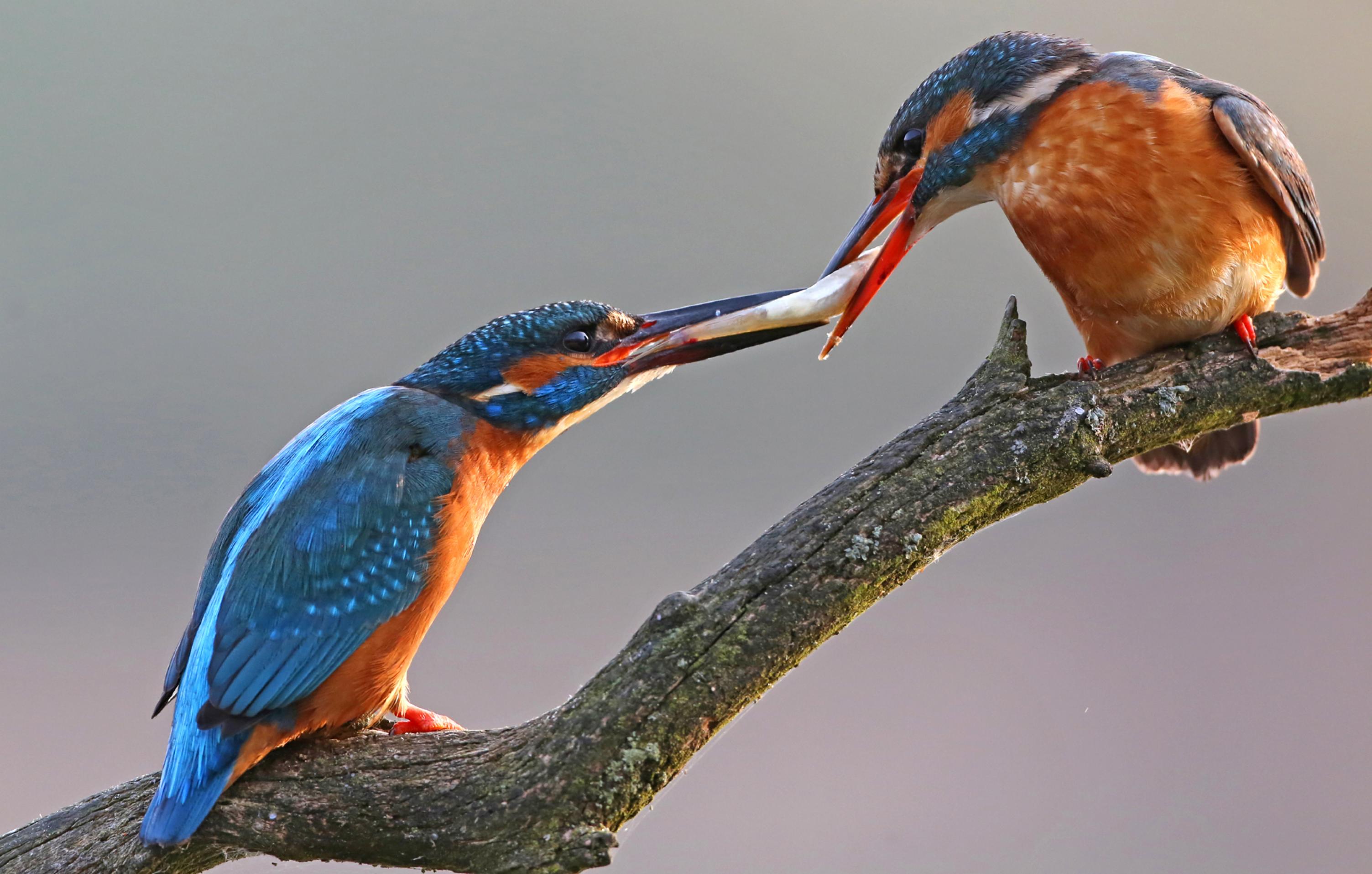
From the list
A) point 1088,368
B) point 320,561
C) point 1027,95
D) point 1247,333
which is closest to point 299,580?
point 320,561

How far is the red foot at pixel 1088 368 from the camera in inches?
63.7

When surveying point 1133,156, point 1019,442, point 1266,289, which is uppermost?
point 1133,156

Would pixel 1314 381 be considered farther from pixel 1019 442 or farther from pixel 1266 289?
pixel 1019 442

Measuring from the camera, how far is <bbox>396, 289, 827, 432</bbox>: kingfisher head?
180 cm

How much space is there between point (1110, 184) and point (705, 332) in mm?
697

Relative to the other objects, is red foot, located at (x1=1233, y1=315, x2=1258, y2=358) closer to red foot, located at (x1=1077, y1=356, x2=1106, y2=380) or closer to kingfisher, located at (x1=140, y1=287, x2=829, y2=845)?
red foot, located at (x1=1077, y1=356, x2=1106, y2=380)

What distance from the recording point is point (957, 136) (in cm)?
176

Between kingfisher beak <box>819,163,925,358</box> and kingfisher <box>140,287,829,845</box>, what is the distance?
7 cm

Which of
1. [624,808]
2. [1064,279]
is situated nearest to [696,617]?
[624,808]

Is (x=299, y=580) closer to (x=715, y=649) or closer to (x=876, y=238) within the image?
(x=715, y=649)

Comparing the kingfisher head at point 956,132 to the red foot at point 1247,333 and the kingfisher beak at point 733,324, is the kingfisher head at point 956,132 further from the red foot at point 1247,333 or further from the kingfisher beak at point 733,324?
the red foot at point 1247,333

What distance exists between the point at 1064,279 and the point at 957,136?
1.00 ft

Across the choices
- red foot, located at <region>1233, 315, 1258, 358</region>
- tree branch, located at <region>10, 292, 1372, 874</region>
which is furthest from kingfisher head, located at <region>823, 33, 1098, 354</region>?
red foot, located at <region>1233, 315, 1258, 358</region>

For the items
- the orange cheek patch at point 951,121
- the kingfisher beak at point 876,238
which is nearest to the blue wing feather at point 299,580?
the kingfisher beak at point 876,238
